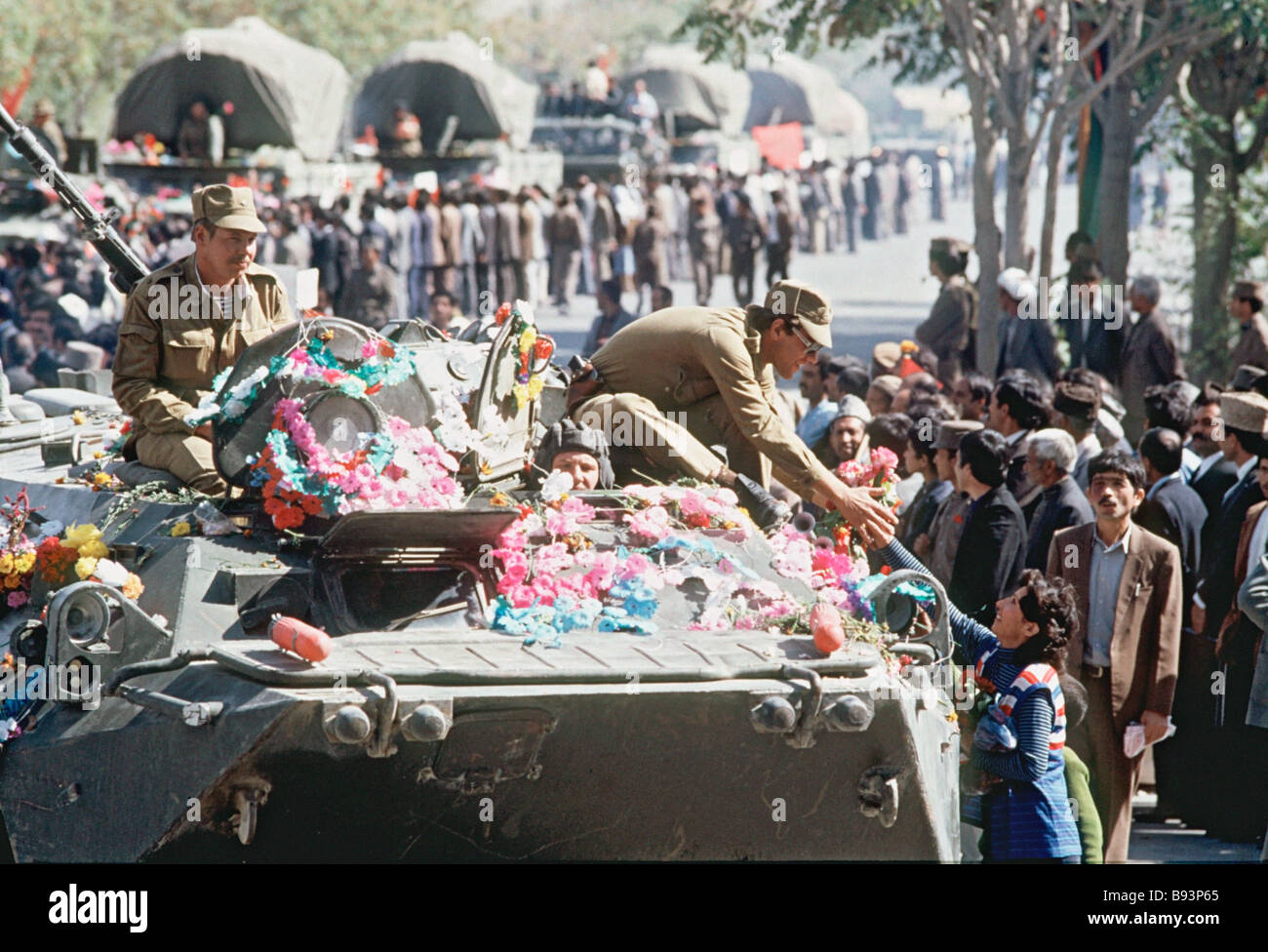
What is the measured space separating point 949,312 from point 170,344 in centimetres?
894

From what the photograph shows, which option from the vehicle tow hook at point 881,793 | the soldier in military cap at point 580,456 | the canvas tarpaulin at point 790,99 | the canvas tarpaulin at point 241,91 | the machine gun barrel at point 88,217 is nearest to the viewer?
the vehicle tow hook at point 881,793

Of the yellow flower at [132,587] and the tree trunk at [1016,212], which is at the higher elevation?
the tree trunk at [1016,212]

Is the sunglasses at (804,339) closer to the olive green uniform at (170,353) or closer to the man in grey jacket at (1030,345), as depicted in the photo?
the olive green uniform at (170,353)

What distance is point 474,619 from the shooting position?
24.7ft

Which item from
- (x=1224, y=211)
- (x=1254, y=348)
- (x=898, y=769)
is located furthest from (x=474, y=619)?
(x=1224, y=211)

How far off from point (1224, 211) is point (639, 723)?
13.7 metres

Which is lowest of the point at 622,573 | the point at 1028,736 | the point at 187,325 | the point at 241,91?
the point at 1028,736

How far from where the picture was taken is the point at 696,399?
9.35m

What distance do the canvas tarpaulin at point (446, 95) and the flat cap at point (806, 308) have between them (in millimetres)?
29664

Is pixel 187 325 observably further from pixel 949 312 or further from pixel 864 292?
pixel 864 292

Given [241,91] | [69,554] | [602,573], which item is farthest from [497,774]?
[241,91]

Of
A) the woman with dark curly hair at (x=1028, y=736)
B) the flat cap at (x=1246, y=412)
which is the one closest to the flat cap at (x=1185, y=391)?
the flat cap at (x=1246, y=412)

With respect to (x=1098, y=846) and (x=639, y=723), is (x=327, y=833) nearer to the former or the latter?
(x=639, y=723)

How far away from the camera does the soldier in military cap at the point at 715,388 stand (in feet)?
29.3
